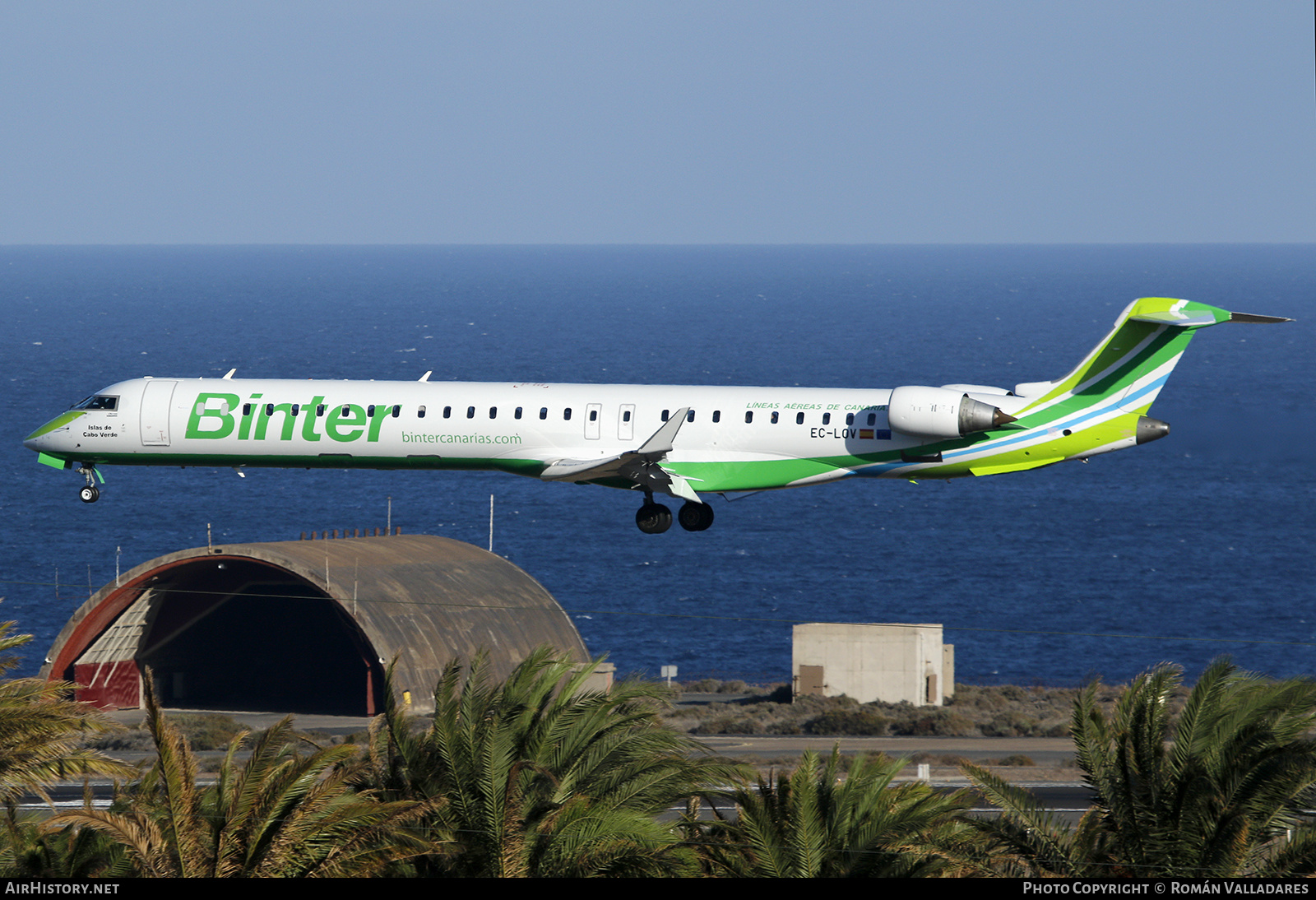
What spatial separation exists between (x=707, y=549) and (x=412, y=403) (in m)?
103

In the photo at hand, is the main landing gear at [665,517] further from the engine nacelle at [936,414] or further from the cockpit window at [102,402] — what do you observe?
the cockpit window at [102,402]

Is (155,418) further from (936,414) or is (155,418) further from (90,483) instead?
(936,414)

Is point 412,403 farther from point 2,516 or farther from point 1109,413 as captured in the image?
point 2,516

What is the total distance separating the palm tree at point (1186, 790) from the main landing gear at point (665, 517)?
20.8 meters

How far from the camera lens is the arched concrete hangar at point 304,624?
84438 mm

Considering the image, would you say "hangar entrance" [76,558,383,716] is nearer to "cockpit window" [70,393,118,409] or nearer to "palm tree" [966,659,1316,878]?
"cockpit window" [70,393,118,409]

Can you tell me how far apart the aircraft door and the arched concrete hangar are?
27.7 metres

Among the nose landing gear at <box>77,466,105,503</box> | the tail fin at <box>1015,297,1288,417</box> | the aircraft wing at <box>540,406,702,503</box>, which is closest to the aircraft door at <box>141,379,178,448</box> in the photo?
the nose landing gear at <box>77,466,105,503</box>

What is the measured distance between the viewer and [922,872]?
31641 millimetres

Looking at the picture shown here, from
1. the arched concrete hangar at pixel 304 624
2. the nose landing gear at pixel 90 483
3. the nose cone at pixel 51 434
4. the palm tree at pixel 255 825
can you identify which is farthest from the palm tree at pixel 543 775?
the arched concrete hangar at pixel 304 624

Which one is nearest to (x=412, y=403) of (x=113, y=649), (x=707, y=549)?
(x=113, y=649)

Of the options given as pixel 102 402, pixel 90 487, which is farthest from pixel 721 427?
pixel 90 487

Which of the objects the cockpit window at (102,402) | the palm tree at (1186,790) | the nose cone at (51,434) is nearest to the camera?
the palm tree at (1186,790)

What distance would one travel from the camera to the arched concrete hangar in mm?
84438
